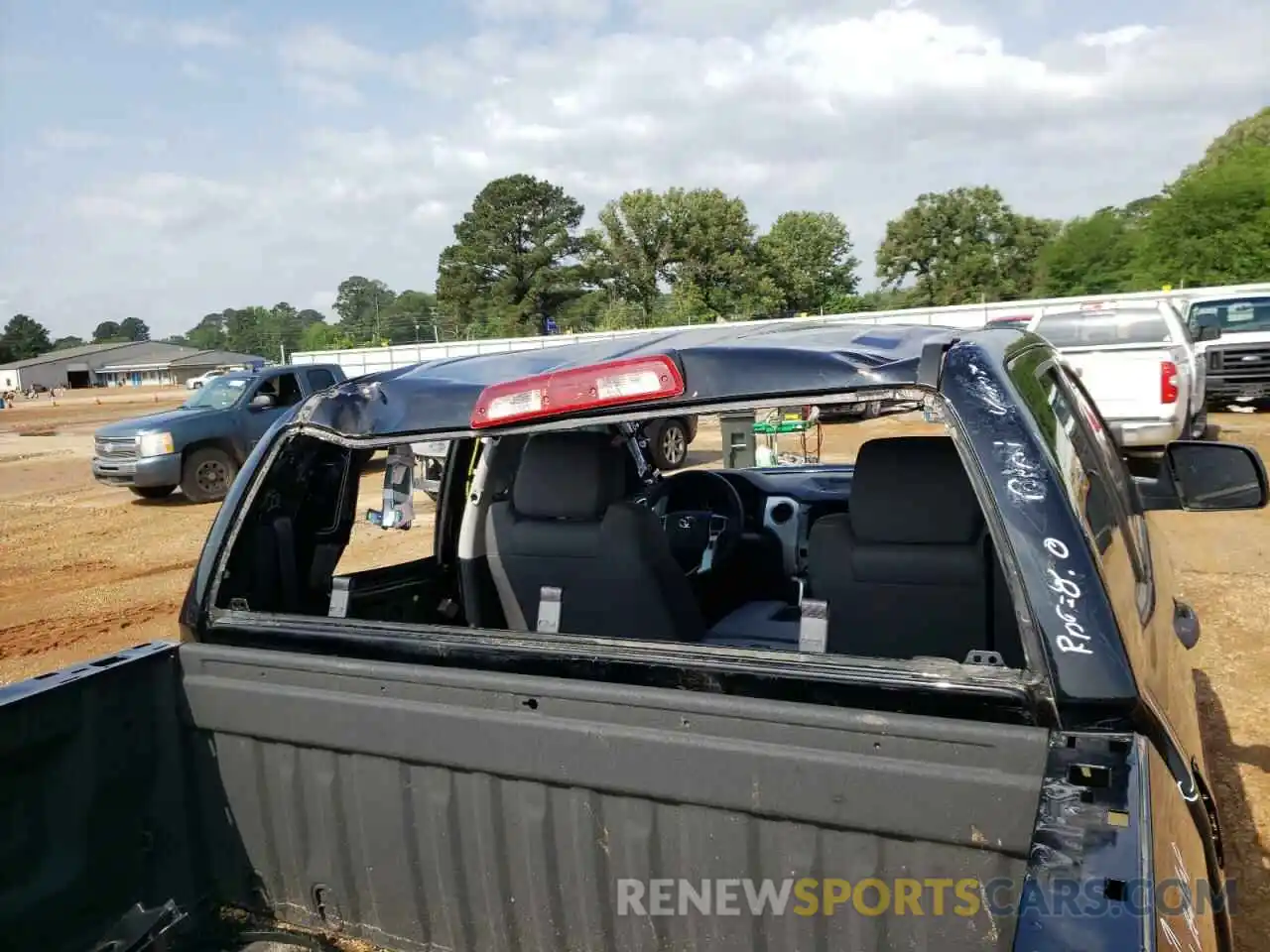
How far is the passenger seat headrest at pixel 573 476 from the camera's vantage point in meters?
2.89

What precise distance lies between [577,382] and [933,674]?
91 cm

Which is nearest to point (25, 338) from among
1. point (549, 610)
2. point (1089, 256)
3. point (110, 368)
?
point (110, 368)

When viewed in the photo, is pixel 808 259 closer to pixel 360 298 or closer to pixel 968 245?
pixel 968 245

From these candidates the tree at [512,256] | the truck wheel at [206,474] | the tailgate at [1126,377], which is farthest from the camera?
the tree at [512,256]

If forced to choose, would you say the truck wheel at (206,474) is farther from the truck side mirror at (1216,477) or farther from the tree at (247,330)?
the tree at (247,330)

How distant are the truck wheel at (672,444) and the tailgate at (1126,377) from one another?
16.1 feet

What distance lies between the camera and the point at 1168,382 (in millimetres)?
11109

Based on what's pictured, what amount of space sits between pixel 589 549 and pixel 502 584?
1.51 feet

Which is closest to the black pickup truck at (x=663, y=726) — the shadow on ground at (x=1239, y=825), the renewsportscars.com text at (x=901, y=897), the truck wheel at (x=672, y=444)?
the renewsportscars.com text at (x=901, y=897)

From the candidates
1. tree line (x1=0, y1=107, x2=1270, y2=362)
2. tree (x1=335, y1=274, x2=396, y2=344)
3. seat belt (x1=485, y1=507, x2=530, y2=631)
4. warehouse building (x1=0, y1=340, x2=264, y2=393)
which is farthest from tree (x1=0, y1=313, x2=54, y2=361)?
seat belt (x1=485, y1=507, x2=530, y2=631)

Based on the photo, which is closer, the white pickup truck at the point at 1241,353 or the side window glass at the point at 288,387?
the side window glass at the point at 288,387

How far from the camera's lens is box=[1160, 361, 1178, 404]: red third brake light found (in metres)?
11.1

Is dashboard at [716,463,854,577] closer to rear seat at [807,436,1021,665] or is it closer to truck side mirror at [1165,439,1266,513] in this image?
truck side mirror at [1165,439,1266,513]

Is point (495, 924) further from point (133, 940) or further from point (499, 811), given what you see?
point (133, 940)
